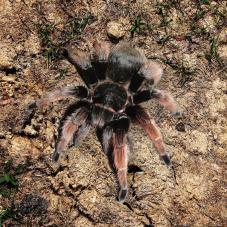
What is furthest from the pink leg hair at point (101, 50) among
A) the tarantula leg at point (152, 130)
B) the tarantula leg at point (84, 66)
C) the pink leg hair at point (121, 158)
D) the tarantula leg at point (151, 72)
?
the pink leg hair at point (121, 158)

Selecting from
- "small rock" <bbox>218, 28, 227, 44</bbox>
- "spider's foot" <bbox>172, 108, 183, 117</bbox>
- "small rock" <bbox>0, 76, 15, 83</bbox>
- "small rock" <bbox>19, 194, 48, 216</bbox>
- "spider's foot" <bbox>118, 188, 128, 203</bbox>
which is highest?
"small rock" <bbox>218, 28, 227, 44</bbox>

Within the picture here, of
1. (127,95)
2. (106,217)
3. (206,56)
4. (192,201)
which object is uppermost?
(206,56)

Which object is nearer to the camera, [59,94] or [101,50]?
[59,94]

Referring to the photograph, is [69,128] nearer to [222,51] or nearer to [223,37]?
[222,51]

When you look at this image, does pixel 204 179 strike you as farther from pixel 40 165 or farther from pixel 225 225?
pixel 40 165

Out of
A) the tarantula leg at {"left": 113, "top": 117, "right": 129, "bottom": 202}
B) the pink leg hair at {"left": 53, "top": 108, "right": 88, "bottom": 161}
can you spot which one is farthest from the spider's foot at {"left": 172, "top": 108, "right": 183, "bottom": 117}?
the pink leg hair at {"left": 53, "top": 108, "right": 88, "bottom": 161}

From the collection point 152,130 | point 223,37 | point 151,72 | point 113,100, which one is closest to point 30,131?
point 113,100

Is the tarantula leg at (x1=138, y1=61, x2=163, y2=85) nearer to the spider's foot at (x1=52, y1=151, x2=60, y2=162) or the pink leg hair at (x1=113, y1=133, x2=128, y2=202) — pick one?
the pink leg hair at (x1=113, y1=133, x2=128, y2=202)

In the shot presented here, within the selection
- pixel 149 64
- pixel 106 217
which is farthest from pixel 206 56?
pixel 106 217
